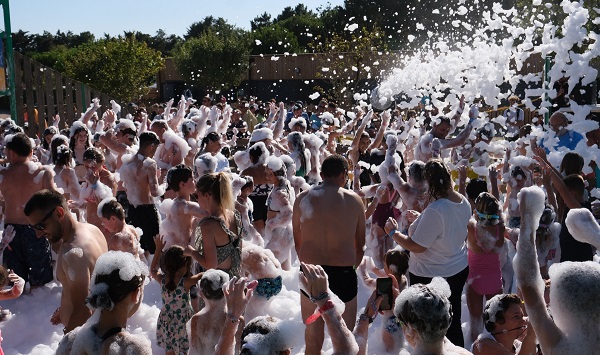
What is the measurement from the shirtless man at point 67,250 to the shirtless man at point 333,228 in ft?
5.35

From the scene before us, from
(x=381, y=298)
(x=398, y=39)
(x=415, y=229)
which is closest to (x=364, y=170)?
(x=415, y=229)

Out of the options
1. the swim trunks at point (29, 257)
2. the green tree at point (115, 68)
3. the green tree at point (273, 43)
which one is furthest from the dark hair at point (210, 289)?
the green tree at point (273, 43)

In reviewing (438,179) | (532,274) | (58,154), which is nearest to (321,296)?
(532,274)

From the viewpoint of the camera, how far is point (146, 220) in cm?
704

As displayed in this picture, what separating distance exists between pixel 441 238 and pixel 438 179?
0.40 m

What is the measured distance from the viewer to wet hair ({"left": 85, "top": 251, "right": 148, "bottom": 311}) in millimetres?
2775

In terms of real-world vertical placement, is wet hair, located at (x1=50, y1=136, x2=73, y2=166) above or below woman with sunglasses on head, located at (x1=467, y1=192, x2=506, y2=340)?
above

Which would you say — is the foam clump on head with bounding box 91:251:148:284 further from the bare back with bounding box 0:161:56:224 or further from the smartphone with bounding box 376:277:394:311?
the bare back with bounding box 0:161:56:224

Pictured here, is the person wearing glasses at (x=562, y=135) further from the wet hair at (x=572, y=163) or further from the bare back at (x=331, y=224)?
the bare back at (x=331, y=224)

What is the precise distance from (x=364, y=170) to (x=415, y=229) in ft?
15.7

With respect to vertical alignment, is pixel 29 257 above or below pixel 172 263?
below

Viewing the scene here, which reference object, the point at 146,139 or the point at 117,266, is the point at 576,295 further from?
the point at 146,139

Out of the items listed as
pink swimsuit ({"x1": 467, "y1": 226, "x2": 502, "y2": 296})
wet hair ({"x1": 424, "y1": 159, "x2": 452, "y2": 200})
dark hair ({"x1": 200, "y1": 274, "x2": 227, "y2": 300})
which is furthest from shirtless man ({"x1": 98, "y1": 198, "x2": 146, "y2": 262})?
pink swimsuit ({"x1": 467, "y1": 226, "x2": 502, "y2": 296})

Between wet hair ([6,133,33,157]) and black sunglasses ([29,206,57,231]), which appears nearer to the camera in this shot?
black sunglasses ([29,206,57,231])
